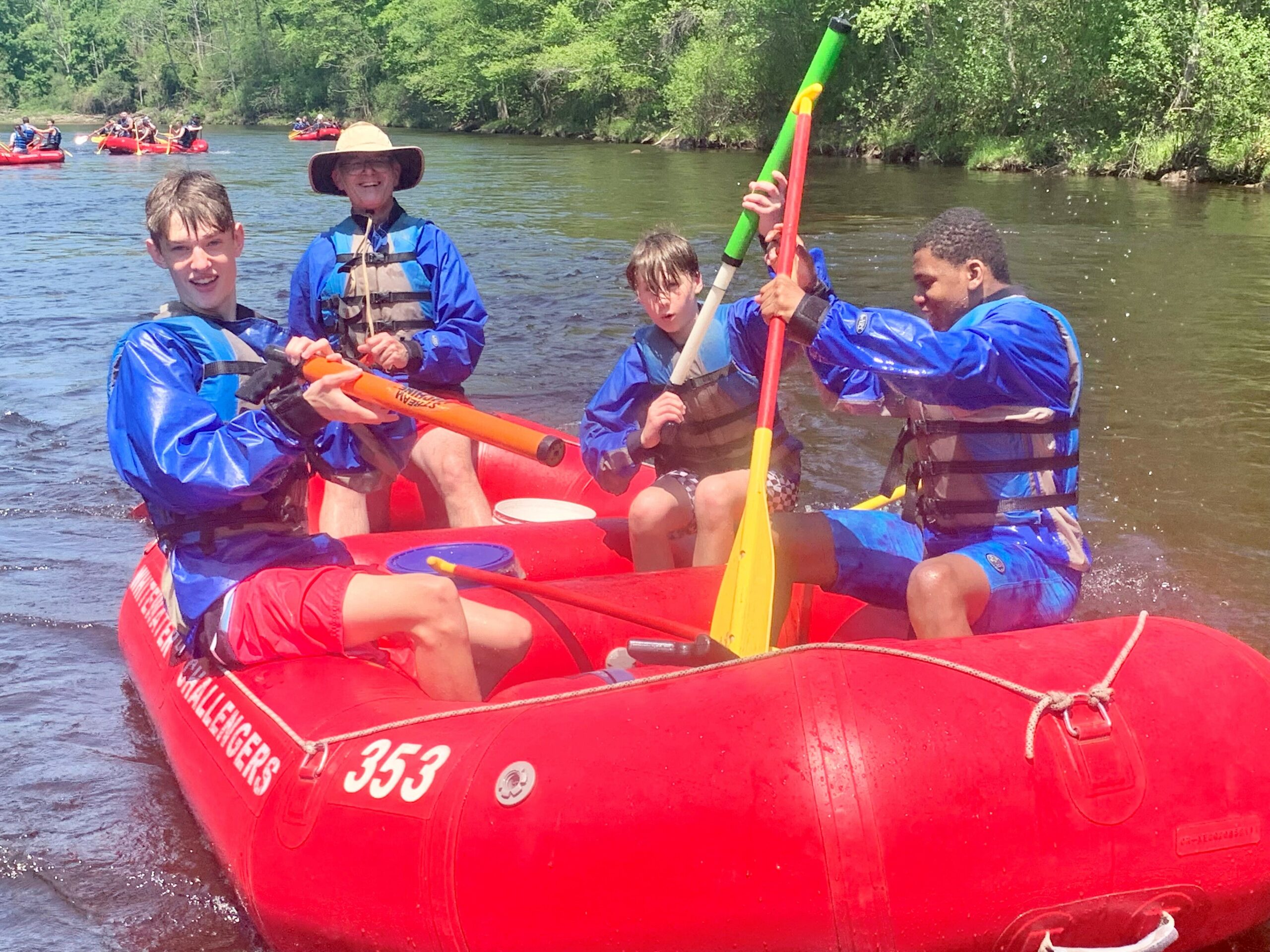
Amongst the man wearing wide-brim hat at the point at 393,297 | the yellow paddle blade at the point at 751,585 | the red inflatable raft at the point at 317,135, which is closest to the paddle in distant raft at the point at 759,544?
the yellow paddle blade at the point at 751,585

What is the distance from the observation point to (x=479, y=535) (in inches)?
144

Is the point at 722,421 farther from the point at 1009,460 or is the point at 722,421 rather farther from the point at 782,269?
the point at 1009,460

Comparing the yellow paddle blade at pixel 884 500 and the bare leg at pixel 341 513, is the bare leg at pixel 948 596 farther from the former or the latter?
the bare leg at pixel 341 513

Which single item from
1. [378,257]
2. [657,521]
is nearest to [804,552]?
[657,521]

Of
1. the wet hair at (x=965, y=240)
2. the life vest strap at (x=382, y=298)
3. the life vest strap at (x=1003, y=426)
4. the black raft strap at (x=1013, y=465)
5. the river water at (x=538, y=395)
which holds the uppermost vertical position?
the wet hair at (x=965, y=240)

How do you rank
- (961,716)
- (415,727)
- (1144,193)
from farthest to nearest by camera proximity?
(1144,193) → (415,727) → (961,716)

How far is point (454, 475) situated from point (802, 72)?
2452 centimetres

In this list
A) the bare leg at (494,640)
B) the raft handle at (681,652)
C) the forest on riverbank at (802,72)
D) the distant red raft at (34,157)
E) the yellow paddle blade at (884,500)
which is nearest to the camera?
the raft handle at (681,652)

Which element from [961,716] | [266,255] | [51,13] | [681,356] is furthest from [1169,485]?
[51,13]

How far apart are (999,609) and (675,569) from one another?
0.95 meters

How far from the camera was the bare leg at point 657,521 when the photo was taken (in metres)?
3.58

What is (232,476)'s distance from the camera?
103 inches

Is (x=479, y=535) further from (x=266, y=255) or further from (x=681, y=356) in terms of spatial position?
(x=266, y=255)

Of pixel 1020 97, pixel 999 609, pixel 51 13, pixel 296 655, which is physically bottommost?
pixel 296 655
